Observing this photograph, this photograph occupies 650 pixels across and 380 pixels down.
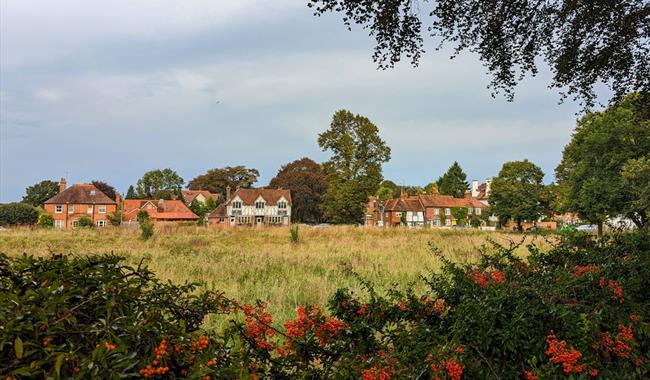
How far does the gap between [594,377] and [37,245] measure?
2577 centimetres

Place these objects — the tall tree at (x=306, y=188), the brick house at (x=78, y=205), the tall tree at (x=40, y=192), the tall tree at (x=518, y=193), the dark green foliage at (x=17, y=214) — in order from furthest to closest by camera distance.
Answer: the tall tree at (x=40, y=192)
the tall tree at (x=306, y=188)
the brick house at (x=78, y=205)
the dark green foliage at (x=17, y=214)
the tall tree at (x=518, y=193)

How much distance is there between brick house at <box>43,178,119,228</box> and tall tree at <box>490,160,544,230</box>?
171ft

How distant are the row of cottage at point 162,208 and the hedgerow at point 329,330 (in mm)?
57349

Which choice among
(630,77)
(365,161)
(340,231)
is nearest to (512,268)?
(630,77)

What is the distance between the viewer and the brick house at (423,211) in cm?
7281

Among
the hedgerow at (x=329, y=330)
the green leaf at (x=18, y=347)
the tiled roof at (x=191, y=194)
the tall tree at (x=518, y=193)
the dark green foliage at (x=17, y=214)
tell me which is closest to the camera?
the green leaf at (x=18, y=347)

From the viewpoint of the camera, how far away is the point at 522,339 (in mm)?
2463

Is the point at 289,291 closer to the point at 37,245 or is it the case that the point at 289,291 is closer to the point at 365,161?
the point at 37,245

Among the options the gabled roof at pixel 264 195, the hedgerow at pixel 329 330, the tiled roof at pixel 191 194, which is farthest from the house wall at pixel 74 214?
the hedgerow at pixel 329 330

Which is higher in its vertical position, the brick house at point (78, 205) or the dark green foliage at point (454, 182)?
the dark green foliage at point (454, 182)

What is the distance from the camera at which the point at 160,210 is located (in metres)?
77.1

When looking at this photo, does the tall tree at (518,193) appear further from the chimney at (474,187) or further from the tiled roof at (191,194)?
the tiled roof at (191,194)

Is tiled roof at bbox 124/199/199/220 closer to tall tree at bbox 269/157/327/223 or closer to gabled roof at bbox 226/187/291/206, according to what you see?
gabled roof at bbox 226/187/291/206

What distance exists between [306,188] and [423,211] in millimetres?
18781
